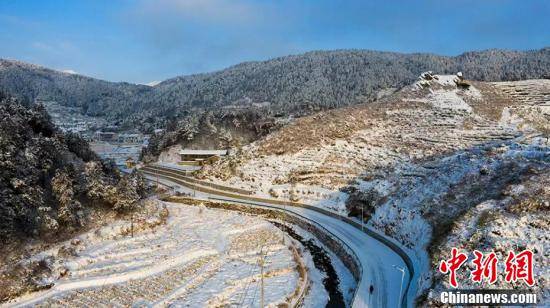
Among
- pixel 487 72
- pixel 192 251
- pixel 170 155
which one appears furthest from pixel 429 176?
pixel 487 72

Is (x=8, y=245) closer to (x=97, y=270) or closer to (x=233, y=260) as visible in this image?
(x=97, y=270)

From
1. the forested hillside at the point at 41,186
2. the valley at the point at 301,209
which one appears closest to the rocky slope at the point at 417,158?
the valley at the point at 301,209

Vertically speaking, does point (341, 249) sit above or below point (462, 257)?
below

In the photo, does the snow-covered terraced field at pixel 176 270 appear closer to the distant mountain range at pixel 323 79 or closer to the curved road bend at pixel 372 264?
the curved road bend at pixel 372 264

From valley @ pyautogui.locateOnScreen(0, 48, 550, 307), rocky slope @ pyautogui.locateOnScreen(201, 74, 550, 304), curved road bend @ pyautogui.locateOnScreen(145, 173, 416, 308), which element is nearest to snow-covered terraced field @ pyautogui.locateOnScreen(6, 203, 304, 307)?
valley @ pyautogui.locateOnScreen(0, 48, 550, 307)

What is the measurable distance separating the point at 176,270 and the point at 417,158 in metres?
27.5

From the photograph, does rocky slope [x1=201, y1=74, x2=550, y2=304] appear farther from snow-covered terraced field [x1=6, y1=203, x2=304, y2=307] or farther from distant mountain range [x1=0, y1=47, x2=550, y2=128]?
distant mountain range [x1=0, y1=47, x2=550, y2=128]

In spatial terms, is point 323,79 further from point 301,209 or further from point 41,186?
point 41,186

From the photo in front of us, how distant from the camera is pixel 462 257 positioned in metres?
15.8

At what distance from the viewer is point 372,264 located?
2219cm

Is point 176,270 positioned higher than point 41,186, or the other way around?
point 41,186

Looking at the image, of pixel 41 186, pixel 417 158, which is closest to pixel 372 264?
pixel 417 158

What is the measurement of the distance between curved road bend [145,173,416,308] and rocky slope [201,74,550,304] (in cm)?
158

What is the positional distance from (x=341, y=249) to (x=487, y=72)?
119 meters
